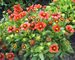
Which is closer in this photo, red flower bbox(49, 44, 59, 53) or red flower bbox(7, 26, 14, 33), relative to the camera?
red flower bbox(49, 44, 59, 53)

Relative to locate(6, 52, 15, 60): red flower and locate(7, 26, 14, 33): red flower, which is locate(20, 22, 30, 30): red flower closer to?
locate(7, 26, 14, 33): red flower

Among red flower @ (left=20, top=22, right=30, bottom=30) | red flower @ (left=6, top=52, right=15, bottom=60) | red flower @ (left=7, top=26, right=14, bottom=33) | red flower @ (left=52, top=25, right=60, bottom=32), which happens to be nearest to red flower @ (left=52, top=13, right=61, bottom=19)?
red flower @ (left=52, top=25, right=60, bottom=32)

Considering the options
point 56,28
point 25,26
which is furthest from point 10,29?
point 56,28

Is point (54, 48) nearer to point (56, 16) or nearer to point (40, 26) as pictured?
point (40, 26)

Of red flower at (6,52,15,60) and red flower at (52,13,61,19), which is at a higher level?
red flower at (52,13,61,19)

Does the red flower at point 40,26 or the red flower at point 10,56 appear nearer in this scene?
the red flower at point 40,26

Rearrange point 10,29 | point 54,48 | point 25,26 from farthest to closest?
point 10,29 → point 25,26 → point 54,48

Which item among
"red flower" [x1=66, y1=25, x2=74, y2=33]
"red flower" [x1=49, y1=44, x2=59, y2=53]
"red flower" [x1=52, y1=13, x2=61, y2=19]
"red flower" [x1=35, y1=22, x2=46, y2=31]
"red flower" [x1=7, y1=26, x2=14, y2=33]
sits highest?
"red flower" [x1=52, y1=13, x2=61, y2=19]

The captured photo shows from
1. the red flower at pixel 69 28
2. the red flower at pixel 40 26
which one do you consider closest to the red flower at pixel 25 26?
the red flower at pixel 40 26

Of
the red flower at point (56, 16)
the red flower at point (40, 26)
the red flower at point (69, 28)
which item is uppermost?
the red flower at point (56, 16)

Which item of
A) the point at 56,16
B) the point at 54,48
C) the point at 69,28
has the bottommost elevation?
the point at 54,48

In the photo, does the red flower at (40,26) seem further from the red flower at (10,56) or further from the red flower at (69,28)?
the red flower at (10,56)

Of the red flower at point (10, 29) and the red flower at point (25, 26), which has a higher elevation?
the red flower at point (25, 26)

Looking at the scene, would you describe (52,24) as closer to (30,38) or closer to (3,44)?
(30,38)
